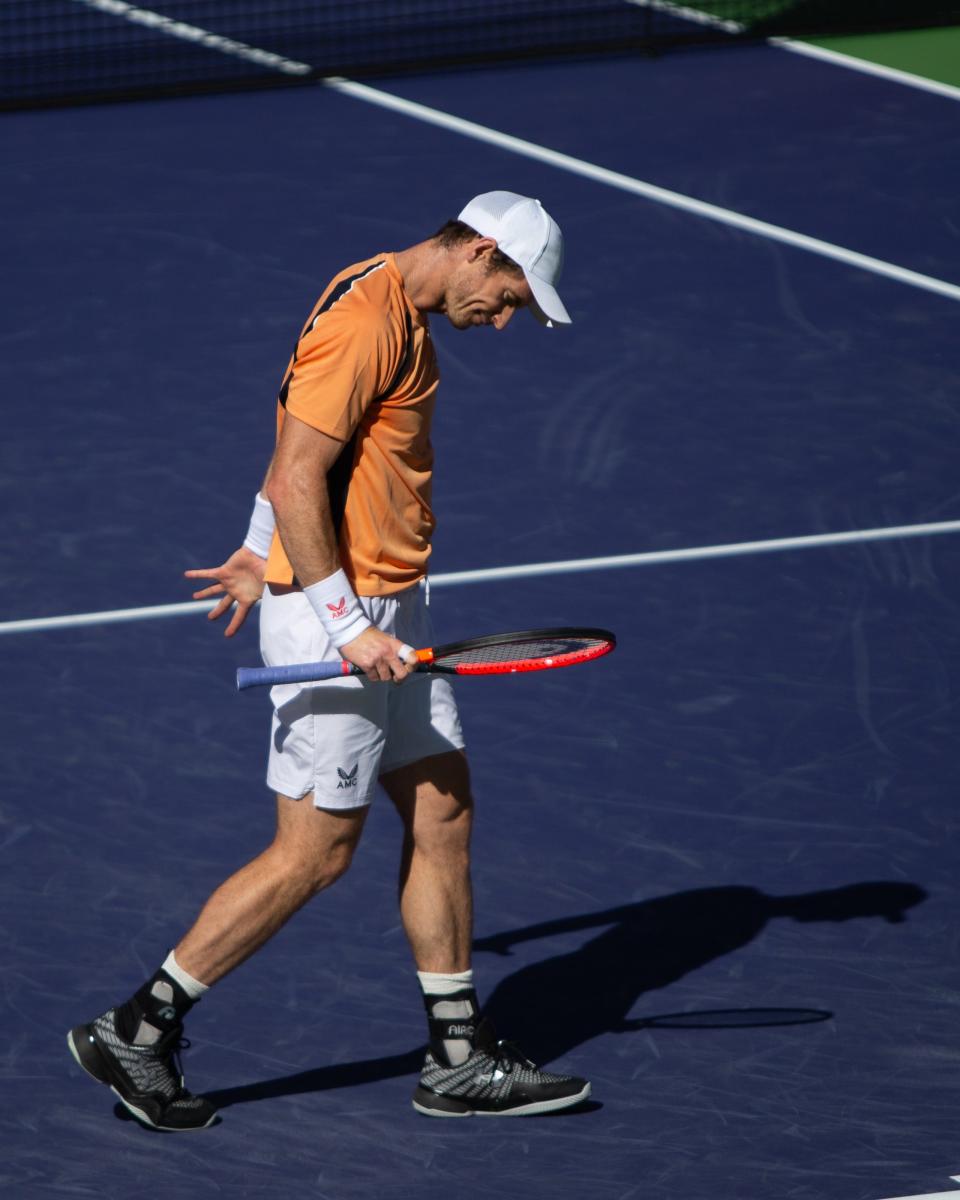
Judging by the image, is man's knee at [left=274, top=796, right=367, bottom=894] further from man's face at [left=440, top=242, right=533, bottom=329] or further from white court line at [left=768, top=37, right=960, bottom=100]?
white court line at [left=768, top=37, right=960, bottom=100]

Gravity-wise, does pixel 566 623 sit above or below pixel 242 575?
below

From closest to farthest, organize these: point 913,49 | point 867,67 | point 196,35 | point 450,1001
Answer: point 450,1001 < point 867,67 < point 913,49 < point 196,35

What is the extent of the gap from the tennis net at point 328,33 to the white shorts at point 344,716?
8.35 meters

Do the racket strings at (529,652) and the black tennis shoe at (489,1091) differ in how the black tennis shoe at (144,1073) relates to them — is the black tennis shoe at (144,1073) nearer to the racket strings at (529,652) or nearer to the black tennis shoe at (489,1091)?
the black tennis shoe at (489,1091)

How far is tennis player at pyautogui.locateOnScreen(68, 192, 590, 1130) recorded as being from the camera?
4508mm

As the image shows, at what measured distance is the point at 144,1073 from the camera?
470cm

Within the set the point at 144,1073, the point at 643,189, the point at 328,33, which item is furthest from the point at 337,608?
the point at 328,33

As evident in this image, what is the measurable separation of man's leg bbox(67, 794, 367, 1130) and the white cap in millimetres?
1231

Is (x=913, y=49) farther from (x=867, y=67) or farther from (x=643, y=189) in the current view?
(x=643, y=189)

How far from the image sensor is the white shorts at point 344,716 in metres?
4.68

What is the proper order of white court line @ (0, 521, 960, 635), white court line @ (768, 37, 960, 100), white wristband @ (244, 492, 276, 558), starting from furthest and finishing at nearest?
white court line @ (768, 37, 960, 100) → white court line @ (0, 521, 960, 635) → white wristband @ (244, 492, 276, 558)

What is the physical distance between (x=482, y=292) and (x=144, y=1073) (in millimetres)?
1925

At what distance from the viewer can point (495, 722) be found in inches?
258

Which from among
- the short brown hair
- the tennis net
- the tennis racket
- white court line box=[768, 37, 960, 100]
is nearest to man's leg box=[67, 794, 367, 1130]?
the tennis racket
